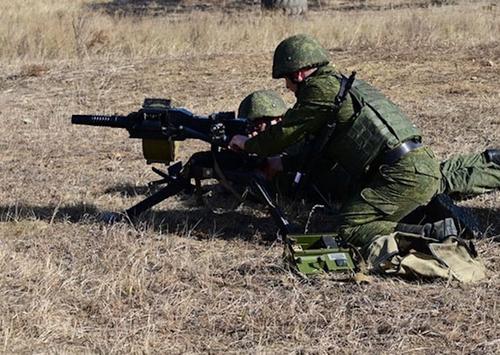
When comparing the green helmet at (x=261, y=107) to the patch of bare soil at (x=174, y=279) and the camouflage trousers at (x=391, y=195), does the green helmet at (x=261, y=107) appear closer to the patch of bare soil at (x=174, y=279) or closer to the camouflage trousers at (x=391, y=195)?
the patch of bare soil at (x=174, y=279)

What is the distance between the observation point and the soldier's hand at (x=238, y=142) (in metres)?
5.70

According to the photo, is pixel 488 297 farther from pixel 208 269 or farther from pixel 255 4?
pixel 255 4

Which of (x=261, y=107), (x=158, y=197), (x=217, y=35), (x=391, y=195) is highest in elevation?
(x=261, y=107)

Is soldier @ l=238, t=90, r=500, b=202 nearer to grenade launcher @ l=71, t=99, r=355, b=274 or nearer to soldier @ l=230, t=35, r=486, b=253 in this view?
grenade launcher @ l=71, t=99, r=355, b=274

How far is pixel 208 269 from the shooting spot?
17.0 feet

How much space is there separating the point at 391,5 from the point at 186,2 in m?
7.59

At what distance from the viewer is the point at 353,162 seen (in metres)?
5.50

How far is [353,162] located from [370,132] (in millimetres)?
223

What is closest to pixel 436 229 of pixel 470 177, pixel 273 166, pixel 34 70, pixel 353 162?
pixel 353 162

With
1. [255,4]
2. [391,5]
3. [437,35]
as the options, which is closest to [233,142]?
[437,35]

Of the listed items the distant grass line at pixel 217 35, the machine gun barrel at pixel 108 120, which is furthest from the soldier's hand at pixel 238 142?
the distant grass line at pixel 217 35

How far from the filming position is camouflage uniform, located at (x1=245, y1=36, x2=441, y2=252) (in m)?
5.41

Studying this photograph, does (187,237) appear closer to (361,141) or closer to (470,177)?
(361,141)

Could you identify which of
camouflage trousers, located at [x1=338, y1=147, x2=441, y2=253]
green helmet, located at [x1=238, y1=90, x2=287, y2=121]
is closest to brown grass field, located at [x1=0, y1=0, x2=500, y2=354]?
camouflage trousers, located at [x1=338, y1=147, x2=441, y2=253]
